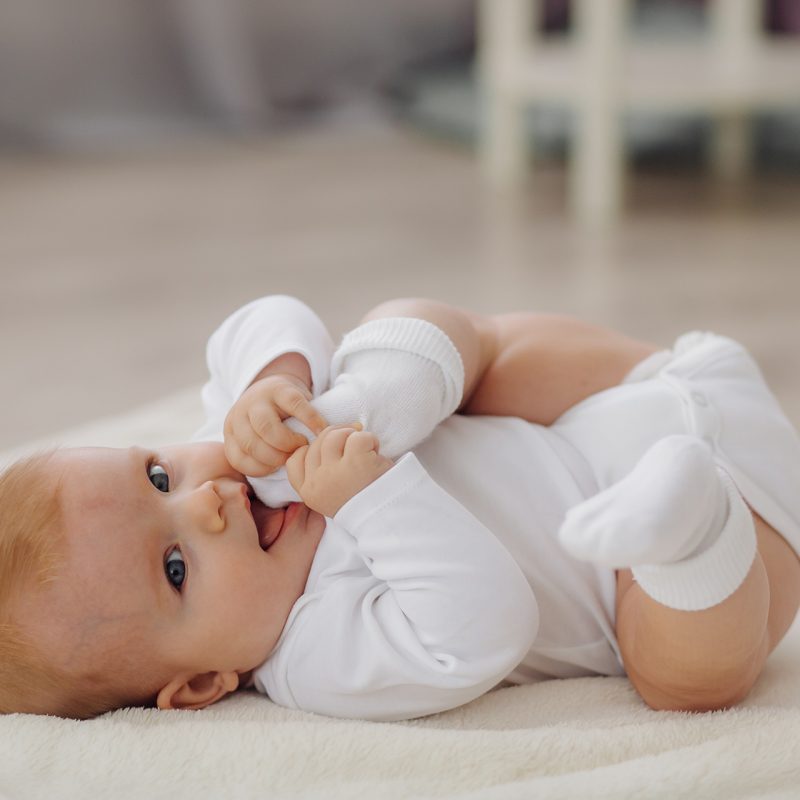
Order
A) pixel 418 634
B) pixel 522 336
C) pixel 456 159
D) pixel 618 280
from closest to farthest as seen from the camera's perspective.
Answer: pixel 418 634 → pixel 522 336 → pixel 618 280 → pixel 456 159

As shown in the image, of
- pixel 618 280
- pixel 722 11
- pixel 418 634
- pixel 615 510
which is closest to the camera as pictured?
pixel 615 510

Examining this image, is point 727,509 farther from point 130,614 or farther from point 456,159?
point 456,159

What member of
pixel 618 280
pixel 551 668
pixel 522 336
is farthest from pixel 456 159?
pixel 551 668

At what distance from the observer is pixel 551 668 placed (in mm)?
938

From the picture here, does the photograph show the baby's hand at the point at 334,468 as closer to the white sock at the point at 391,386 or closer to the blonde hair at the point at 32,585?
the white sock at the point at 391,386

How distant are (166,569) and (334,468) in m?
0.13

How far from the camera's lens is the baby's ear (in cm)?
87

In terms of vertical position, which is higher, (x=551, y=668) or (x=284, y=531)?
(x=284, y=531)

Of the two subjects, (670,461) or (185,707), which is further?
(185,707)

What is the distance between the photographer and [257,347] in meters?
1.01

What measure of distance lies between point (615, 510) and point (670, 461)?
0.05 m

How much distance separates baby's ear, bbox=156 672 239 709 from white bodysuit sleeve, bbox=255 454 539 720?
0.04 metres

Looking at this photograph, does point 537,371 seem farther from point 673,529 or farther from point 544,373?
point 673,529

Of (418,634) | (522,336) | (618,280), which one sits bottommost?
(618,280)
